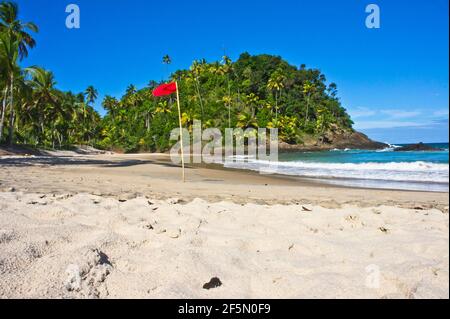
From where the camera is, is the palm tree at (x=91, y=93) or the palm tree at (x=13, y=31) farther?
the palm tree at (x=91, y=93)

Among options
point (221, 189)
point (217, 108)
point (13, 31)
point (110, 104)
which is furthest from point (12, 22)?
point (110, 104)

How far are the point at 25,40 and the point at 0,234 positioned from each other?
3225 centimetres

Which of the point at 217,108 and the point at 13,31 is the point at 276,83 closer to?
the point at 217,108

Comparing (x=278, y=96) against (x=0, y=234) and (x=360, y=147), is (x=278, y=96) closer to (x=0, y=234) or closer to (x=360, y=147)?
(x=360, y=147)

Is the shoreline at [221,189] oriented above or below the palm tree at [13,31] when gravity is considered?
below

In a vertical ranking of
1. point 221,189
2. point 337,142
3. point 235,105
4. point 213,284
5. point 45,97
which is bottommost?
point 221,189

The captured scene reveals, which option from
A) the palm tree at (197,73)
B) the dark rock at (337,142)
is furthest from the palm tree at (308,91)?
the palm tree at (197,73)

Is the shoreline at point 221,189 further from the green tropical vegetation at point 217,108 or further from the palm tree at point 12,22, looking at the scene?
the green tropical vegetation at point 217,108

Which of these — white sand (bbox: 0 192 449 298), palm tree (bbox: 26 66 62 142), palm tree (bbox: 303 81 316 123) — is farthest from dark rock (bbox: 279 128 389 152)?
white sand (bbox: 0 192 449 298)

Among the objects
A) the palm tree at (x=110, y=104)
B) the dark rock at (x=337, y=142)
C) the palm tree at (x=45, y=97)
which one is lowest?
the dark rock at (x=337, y=142)

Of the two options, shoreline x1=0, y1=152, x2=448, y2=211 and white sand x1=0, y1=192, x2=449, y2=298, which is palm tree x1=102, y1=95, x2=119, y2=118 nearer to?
shoreline x1=0, y1=152, x2=448, y2=211

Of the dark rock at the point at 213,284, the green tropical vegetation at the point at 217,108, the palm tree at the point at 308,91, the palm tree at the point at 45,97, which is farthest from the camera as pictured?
the palm tree at the point at 308,91

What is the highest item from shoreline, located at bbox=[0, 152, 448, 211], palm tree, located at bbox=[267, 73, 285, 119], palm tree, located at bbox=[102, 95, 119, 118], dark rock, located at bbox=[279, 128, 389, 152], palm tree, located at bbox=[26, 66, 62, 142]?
palm tree, located at bbox=[267, 73, 285, 119]

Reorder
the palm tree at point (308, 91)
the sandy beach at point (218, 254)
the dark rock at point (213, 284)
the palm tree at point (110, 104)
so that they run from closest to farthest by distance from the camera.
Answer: the sandy beach at point (218, 254) → the dark rock at point (213, 284) → the palm tree at point (308, 91) → the palm tree at point (110, 104)
